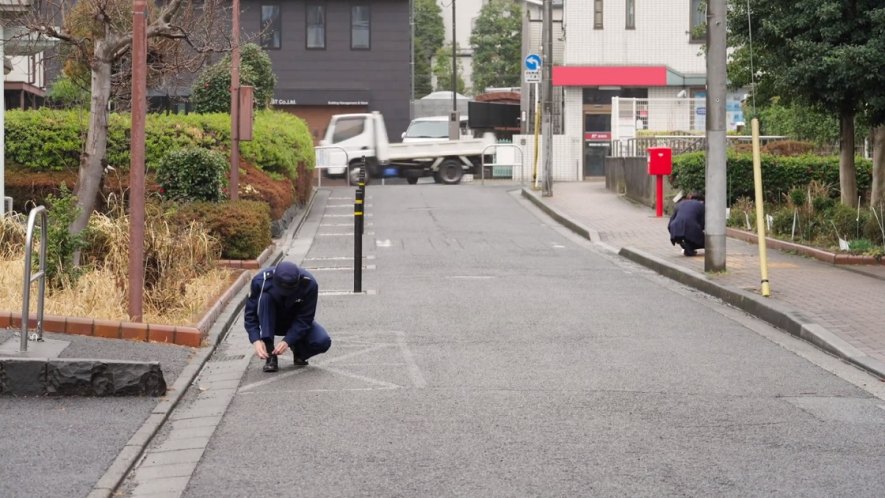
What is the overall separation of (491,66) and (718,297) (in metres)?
70.4

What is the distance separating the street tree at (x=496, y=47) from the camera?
85.3 meters

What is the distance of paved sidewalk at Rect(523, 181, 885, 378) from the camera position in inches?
500

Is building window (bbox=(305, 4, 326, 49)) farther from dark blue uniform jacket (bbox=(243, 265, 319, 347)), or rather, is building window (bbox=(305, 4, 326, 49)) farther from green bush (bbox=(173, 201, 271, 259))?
dark blue uniform jacket (bbox=(243, 265, 319, 347))

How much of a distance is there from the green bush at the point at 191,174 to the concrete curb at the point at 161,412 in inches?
257

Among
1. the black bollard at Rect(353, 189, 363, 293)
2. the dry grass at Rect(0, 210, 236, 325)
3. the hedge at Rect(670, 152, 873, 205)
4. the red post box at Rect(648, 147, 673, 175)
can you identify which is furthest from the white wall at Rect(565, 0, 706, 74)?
the dry grass at Rect(0, 210, 236, 325)

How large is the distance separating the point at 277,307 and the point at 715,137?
9.06m

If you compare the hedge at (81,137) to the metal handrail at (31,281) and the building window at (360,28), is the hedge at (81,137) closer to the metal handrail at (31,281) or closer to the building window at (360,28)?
the metal handrail at (31,281)

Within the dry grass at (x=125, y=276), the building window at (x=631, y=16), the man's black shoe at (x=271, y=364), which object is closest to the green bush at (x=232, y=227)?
the dry grass at (x=125, y=276)

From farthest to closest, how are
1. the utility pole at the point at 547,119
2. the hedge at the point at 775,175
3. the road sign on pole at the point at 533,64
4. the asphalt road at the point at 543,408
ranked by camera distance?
the road sign on pole at the point at 533,64
the utility pole at the point at 547,119
the hedge at the point at 775,175
the asphalt road at the point at 543,408

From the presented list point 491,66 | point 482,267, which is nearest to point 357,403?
point 482,267

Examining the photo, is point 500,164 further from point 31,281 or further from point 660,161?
point 31,281

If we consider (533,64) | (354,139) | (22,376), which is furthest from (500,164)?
(22,376)

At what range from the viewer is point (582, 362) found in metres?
11.4

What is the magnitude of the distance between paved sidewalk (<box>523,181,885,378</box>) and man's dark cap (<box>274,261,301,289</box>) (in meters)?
4.81
